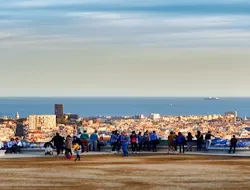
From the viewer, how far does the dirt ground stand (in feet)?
91.2

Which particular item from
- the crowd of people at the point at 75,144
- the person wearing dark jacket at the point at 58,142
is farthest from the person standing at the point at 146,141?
the person wearing dark jacket at the point at 58,142

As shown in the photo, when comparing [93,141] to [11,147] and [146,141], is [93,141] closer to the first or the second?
[146,141]

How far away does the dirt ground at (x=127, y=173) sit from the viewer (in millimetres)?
27797

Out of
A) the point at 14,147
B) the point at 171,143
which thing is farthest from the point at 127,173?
the point at 14,147

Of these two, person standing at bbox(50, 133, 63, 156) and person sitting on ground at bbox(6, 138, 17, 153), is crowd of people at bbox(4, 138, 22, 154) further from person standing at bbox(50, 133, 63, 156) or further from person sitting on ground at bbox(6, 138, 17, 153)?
person standing at bbox(50, 133, 63, 156)

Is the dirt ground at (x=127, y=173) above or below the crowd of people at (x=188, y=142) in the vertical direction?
below

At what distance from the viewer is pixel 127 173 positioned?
31141mm

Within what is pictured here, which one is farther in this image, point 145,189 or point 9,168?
point 9,168

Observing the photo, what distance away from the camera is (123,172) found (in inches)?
1240

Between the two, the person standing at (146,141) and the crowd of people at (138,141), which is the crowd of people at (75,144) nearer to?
the crowd of people at (138,141)

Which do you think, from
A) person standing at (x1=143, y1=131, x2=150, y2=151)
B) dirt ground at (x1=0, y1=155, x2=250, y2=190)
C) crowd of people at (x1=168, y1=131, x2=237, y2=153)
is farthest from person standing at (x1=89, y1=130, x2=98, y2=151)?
dirt ground at (x1=0, y1=155, x2=250, y2=190)

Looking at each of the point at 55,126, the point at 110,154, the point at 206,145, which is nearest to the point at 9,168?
the point at 110,154

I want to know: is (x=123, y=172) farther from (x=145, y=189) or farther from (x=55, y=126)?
(x=55, y=126)

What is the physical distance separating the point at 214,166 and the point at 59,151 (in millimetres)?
8905
